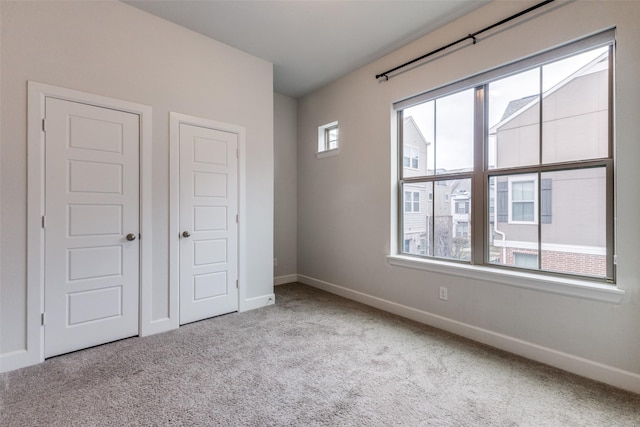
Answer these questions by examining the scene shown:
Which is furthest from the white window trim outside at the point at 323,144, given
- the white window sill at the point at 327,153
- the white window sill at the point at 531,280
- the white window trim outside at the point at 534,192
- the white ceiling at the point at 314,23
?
the white window trim outside at the point at 534,192

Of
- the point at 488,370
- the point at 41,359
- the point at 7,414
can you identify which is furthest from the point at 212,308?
the point at 488,370

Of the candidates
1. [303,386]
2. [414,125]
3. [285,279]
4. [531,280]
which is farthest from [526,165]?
Result: [285,279]

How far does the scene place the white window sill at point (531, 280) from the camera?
6.62 feet

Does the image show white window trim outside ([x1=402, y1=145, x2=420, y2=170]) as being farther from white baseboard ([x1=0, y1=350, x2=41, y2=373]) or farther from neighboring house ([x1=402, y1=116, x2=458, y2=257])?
white baseboard ([x1=0, y1=350, x2=41, y2=373])

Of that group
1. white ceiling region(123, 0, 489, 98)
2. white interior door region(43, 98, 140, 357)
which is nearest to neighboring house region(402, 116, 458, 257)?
white ceiling region(123, 0, 489, 98)

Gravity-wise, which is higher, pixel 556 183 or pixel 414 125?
pixel 414 125

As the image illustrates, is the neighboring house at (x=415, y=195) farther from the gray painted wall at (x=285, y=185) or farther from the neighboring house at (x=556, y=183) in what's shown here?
the gray painted wall at (x=285, y=185)

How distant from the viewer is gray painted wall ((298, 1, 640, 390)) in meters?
1.95

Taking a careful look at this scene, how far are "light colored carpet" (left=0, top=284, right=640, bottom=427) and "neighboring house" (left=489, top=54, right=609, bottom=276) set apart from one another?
0.89 m

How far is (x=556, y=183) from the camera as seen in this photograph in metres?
2.33

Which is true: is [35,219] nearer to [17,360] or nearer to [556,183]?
[17,360]

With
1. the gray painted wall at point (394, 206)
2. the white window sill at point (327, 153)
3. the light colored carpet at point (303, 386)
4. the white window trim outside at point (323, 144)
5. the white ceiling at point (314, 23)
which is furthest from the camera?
the white window trim outside at point (323, 144)

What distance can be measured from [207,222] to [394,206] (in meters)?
2.13

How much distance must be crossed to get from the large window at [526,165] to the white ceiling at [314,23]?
68 cm
